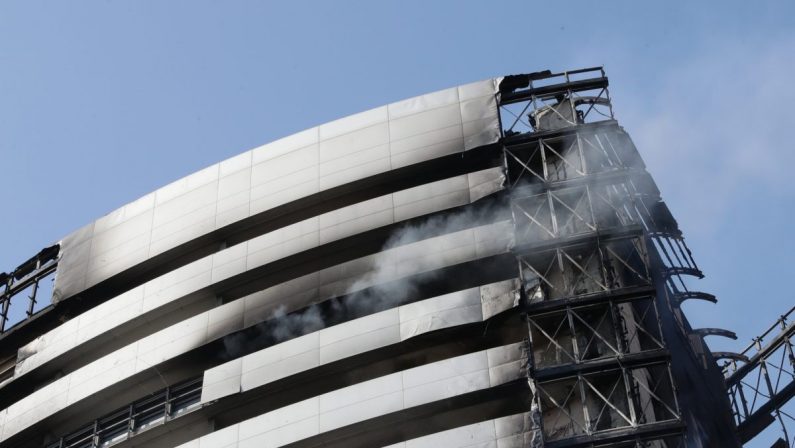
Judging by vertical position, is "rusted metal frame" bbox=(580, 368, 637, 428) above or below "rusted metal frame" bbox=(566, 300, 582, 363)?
below

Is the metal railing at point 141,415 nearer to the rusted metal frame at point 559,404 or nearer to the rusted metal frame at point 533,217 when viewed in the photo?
the rusted metal frame at point 559,404

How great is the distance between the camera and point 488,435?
46250 millimetres

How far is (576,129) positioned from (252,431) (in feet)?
52.1

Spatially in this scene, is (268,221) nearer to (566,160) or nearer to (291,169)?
(291,169)

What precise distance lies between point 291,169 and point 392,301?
682cm

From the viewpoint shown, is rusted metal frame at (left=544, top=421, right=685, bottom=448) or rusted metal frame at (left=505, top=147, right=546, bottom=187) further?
rusted metal frame at (left=505, top=147, right=546, bottom=187)

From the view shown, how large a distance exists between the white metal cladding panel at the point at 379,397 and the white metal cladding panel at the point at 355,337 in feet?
4.41

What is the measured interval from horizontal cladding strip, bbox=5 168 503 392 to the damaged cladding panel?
81 mm

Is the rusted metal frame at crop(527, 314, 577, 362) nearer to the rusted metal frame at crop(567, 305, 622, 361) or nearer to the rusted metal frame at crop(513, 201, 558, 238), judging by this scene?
the rusted metal frame at crop(567, 305, 622, 361)

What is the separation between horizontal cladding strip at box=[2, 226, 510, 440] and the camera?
1981 inches

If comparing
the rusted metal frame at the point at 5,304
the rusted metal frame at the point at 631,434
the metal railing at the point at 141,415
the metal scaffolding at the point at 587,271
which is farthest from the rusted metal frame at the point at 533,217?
the rusted metal frame at the point at 5,304

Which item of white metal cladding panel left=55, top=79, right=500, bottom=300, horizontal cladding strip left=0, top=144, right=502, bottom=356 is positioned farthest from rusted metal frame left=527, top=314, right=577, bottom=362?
white metal cladding panel left=55, top=79, right=500, bottom=300

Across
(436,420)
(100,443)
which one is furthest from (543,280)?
(100,443)

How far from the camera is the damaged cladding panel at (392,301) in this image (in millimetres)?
47312
